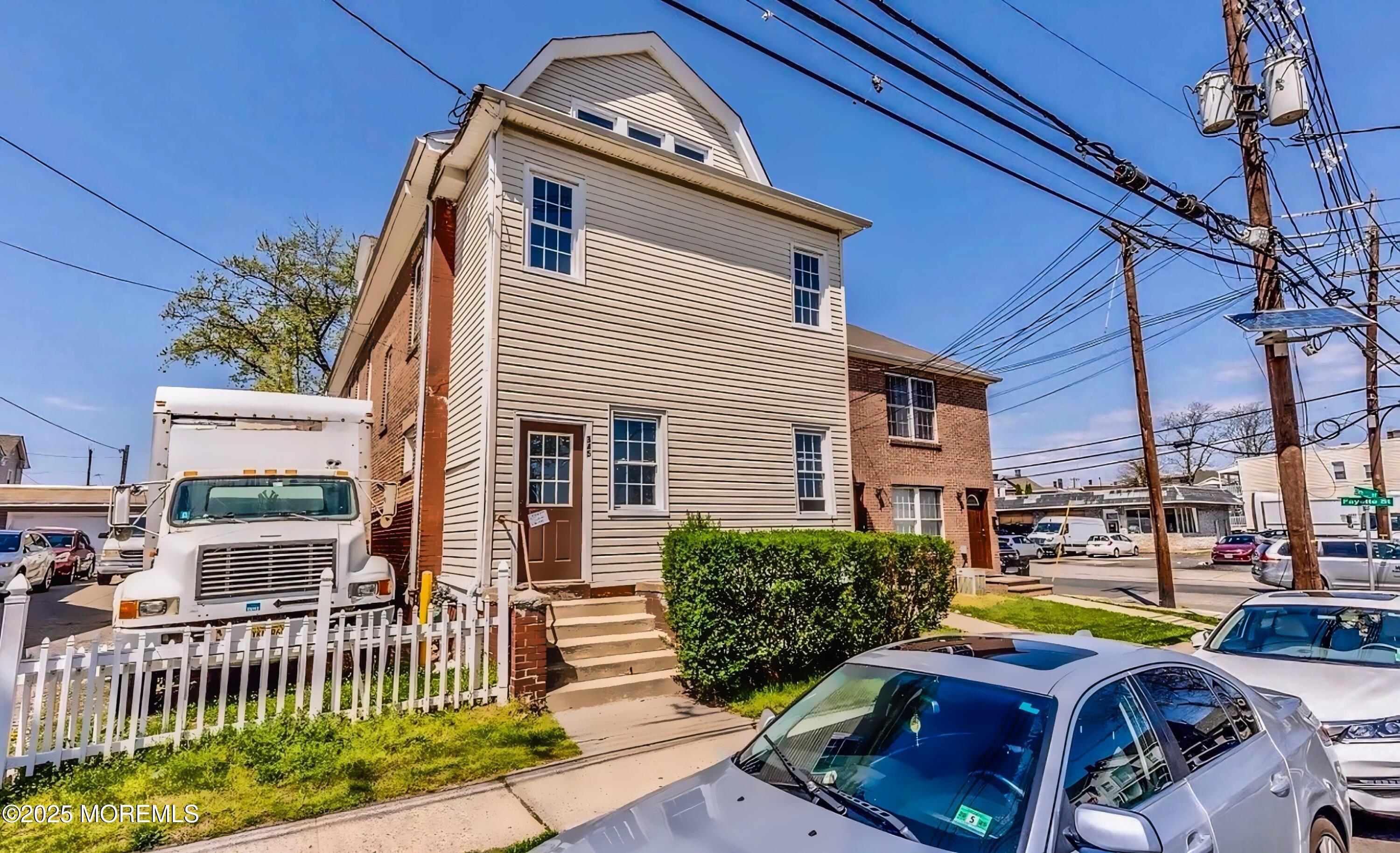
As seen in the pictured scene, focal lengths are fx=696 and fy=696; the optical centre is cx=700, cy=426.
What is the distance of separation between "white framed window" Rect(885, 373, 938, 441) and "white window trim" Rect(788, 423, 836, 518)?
5801 mm

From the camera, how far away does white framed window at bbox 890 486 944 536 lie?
60.8ft

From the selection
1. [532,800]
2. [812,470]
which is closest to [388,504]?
[532,800]

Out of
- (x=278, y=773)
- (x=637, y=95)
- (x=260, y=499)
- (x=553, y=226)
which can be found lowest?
(x=278, y=773)

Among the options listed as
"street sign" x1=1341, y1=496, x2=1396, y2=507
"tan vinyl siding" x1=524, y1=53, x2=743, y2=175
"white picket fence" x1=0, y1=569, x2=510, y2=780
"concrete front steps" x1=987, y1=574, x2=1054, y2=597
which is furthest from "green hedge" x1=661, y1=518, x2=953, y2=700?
"concrete front steps" x1=987, y1=574, x2=1054, y2=597

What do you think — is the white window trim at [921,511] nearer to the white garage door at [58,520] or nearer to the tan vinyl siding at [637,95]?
the tan vinyl siding at [637,95]

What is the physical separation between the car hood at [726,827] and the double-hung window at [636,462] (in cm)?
774

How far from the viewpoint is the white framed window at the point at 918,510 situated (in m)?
18.5

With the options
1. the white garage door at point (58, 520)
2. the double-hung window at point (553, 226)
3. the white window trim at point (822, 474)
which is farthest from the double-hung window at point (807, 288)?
the white garage door at point (58, 520)

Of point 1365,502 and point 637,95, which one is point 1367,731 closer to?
point 1365,502

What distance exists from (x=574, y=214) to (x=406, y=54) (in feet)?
11.0

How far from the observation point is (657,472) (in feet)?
37.2

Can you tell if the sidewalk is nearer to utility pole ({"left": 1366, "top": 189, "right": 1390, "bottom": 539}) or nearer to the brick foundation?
the brick foundation

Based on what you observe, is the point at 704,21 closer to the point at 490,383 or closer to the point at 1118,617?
the point at 490,383

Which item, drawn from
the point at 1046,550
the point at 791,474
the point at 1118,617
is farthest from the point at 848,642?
the point at 1046,550
